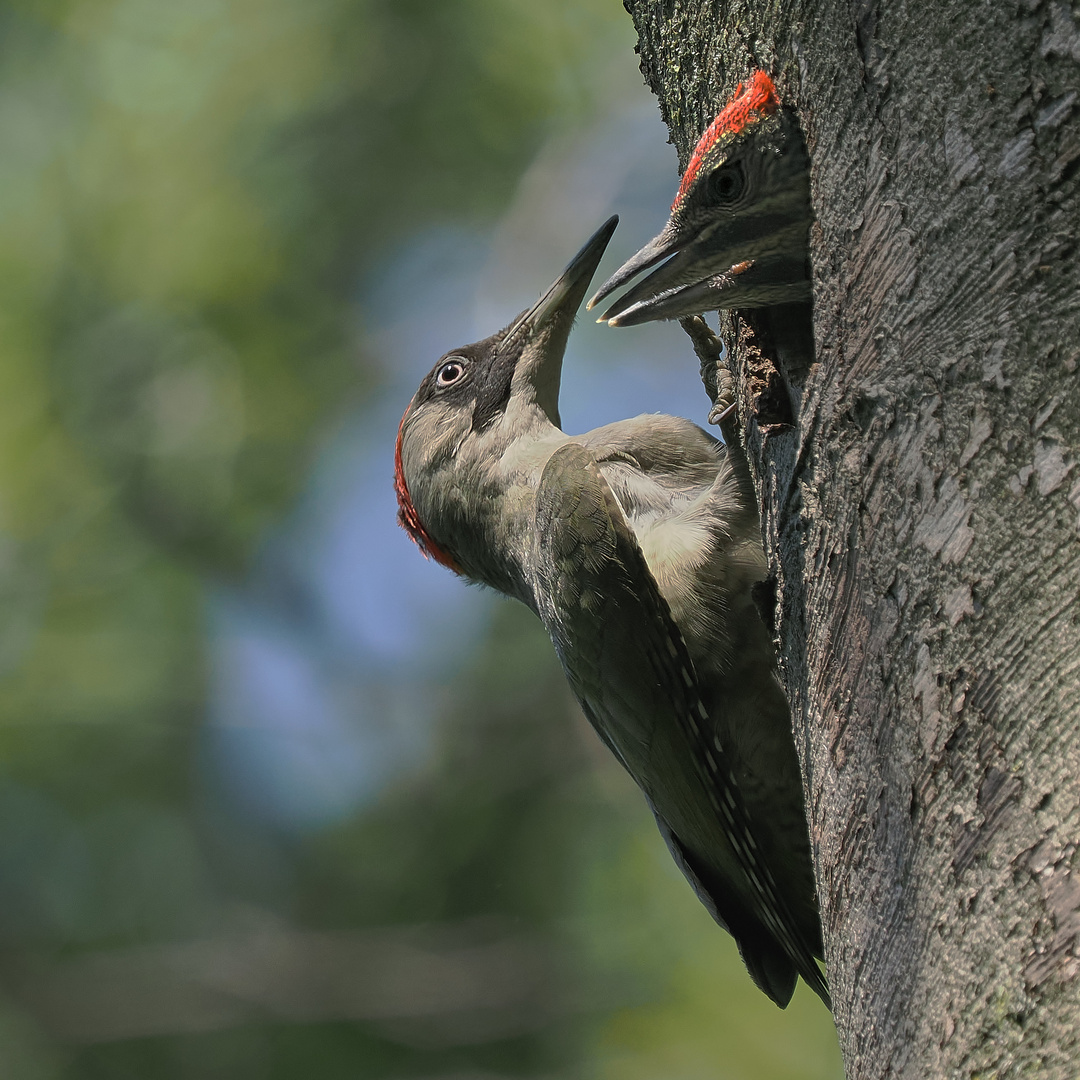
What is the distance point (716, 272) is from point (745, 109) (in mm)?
398

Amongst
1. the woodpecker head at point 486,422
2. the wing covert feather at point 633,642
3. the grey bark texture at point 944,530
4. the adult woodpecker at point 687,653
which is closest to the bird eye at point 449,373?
the woodpecker head at point 486,422

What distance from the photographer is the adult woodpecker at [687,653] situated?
324 cm

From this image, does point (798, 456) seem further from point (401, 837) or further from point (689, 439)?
point (401, 837)

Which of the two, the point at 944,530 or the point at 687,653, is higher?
the point at 687,653

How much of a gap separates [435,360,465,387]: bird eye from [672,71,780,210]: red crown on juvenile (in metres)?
2.17

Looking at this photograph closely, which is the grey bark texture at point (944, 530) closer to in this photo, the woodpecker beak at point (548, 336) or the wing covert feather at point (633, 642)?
the wing covert feather at point (633, 642)

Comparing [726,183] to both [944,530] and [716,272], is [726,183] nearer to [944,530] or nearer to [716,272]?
[716,272]

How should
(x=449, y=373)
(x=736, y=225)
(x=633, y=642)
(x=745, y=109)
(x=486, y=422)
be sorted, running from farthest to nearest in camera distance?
(x=449, y=373) → (x=486, y=422) → (x=633, y=642) → (x=736, y=225) → (x=745, y=109)

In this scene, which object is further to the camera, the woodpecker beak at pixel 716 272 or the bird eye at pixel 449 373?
the bird eye at pixel 449 373

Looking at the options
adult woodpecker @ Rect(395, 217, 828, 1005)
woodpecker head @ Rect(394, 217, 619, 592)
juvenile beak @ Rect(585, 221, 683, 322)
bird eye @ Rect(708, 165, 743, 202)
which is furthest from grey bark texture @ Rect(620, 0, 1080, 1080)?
woodpecker head @ Rect(394, 217, 619, 592)

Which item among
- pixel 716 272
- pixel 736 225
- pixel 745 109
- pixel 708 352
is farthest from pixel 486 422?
pixel 745 109

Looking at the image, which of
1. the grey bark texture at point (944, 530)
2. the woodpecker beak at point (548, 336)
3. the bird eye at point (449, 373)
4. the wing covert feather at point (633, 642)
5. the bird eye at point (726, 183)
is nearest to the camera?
the grey bark texture at point (944, 530)

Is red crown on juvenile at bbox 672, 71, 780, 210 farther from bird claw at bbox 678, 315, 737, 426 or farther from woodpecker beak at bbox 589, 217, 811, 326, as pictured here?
bird claw at bbox 678, 315, 737, 426

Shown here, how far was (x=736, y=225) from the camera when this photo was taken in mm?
2471
